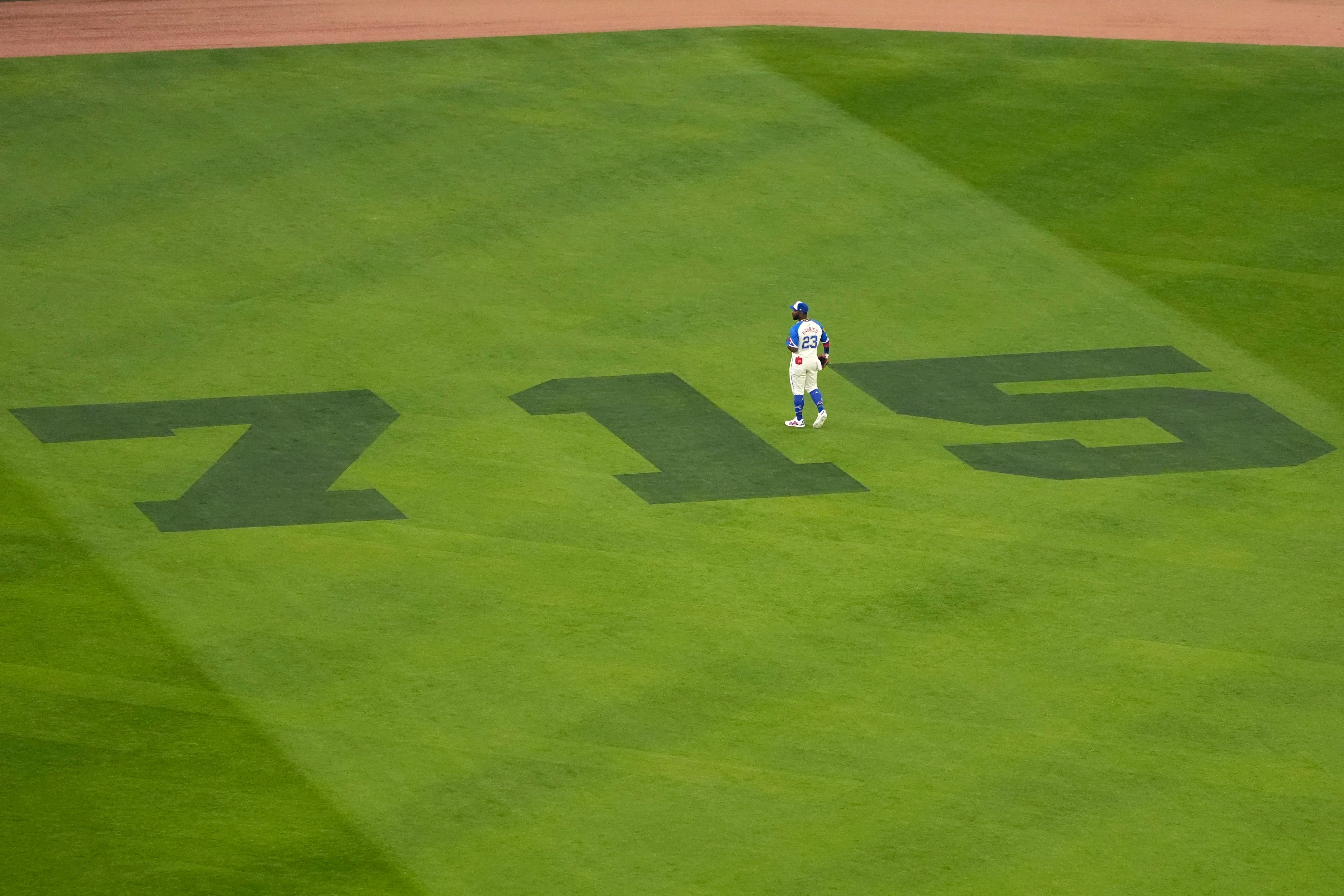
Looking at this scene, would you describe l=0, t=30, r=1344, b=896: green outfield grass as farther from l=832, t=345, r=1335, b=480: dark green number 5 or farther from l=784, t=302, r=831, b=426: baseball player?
l=784, t=302, r=831, b=426: baseball player

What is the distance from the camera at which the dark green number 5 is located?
865 inches

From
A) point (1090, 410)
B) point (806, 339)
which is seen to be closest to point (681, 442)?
point (806, 339)

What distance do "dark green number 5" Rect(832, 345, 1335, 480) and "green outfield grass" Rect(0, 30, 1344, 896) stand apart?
0.11 metres

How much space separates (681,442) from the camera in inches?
872

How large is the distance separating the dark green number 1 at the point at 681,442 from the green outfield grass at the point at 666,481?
2.9 inches

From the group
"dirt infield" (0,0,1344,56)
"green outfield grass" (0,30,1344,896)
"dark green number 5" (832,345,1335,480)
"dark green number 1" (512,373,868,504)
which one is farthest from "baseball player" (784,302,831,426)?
"dirt infield" (0,0,1344,56)

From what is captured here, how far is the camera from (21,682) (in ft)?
57.5

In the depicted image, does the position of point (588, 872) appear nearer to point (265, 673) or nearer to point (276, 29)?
point (265, 673)

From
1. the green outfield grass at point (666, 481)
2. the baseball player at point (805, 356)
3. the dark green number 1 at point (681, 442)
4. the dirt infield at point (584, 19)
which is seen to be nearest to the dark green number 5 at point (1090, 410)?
the green outfield grass at point (666, 481)

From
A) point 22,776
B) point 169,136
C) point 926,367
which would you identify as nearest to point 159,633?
point 22,776

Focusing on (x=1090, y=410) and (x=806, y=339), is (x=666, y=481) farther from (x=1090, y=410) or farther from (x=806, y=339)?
(x=1090, y=410)

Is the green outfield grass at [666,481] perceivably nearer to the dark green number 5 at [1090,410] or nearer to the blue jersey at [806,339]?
the dark green number 5 at [1090,410]

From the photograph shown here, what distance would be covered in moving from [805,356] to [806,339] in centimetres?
19

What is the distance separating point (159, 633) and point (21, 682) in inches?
53.0
